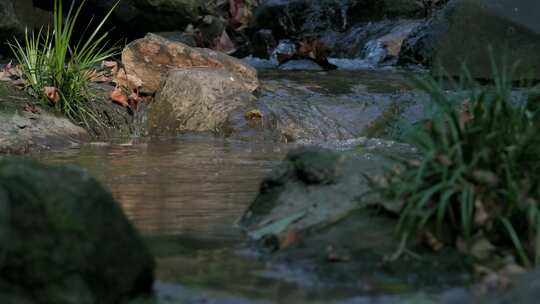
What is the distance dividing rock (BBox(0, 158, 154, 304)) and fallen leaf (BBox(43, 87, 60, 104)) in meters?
5.84

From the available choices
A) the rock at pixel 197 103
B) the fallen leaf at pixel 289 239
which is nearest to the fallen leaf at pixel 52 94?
the rock at pixel 197 103

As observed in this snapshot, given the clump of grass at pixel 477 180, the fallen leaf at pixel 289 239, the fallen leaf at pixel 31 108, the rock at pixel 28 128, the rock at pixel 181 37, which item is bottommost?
the rock at pixel 28 128

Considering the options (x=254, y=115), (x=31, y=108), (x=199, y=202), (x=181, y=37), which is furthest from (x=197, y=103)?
(x=181, y=37)

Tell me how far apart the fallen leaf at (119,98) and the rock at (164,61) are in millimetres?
354

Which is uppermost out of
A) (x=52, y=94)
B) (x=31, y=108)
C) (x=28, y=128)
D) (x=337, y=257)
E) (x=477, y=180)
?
(x=477, y=180)

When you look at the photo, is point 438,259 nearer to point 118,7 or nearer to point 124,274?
point 124,274

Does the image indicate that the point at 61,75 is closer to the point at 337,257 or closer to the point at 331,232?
the point at 331,232

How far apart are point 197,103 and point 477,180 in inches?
246

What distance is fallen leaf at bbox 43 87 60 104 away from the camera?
927 centimetres

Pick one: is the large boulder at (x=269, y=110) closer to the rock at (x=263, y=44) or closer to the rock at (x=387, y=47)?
the rock at (x=387, y=47)

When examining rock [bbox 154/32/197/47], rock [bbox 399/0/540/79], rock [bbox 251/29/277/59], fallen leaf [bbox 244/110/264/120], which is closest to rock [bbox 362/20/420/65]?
rock [bbox 251/29/277/59]

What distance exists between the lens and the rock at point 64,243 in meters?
3.17

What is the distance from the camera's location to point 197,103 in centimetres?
995

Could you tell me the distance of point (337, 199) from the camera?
452 cm
